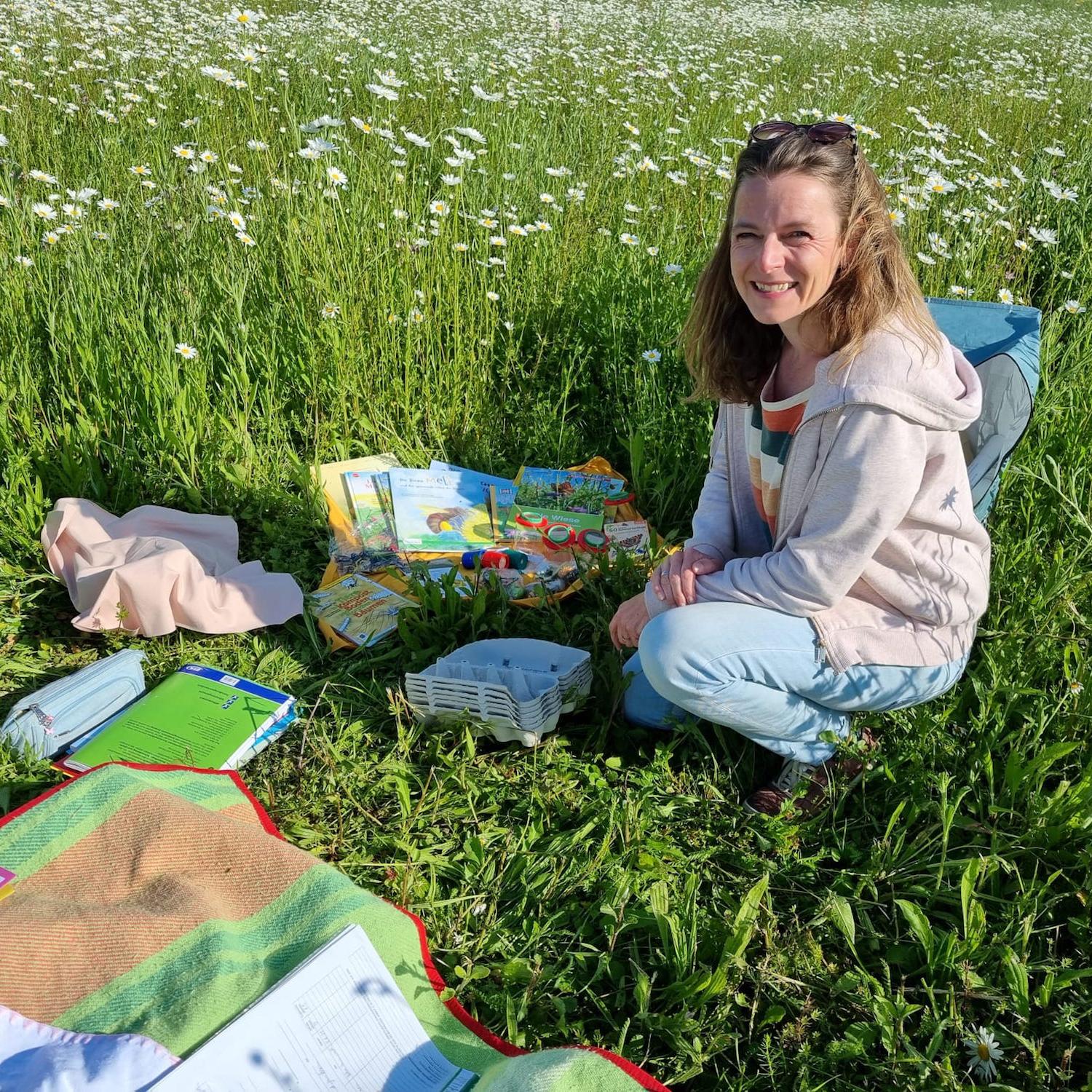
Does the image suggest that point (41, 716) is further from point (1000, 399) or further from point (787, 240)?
point (1000, 399)

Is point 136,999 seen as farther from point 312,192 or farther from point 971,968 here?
point 312,192

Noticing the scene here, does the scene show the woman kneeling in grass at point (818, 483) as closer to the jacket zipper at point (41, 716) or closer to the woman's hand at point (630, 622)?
the woman's hand at point (630, 622)

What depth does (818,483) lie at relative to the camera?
1735 millimetres

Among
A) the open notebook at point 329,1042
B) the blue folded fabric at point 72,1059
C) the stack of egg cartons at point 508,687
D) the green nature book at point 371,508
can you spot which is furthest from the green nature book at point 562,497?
the blue folded fabric at point 72,1059

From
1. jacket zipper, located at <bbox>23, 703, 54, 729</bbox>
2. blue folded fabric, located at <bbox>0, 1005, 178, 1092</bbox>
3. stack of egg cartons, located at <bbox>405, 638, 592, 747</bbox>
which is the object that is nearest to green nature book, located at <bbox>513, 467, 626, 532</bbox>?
stack of egg cartons, located at <bbox>405, 638, 592, 747</bbox>

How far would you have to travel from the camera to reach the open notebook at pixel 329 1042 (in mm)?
1299

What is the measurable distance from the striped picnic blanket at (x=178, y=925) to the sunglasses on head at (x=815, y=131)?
146 centimetres

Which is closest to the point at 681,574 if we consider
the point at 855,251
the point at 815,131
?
the point at 855,251

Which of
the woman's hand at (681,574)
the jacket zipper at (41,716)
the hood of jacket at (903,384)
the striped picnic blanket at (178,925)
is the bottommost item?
the jacket zipper at (41,716)

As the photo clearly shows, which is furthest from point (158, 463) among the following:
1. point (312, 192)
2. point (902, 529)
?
point (902, 529)

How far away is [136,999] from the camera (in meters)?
1.41

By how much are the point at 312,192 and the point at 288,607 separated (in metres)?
1.52

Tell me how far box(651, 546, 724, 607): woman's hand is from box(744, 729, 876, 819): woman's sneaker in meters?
0.41

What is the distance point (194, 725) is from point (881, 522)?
4.75 ft
